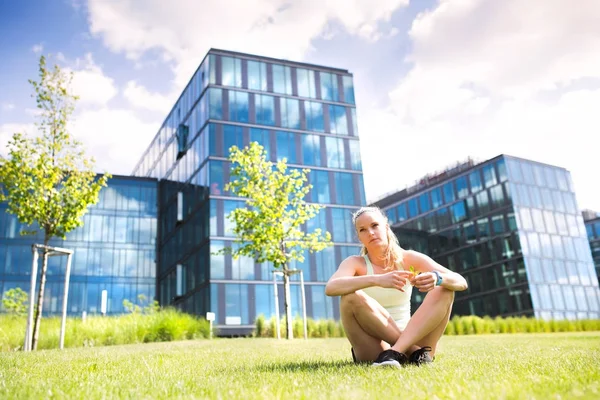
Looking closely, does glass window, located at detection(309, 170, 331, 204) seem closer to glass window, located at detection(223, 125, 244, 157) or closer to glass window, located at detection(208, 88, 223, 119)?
glass window, located at detection(223, 125, 244, 157)

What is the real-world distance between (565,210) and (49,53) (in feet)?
158

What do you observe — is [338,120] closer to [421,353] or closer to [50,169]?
[50,169]

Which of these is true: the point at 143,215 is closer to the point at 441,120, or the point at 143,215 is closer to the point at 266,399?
the point at 441,120

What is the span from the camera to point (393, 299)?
467cm

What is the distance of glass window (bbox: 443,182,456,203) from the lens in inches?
2084

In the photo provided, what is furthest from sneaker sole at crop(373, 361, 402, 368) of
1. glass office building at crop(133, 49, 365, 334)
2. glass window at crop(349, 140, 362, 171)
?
glass window at crop(349, 140, 362, 171)

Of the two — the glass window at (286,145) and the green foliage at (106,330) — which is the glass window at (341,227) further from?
the green foliage at (106,330)

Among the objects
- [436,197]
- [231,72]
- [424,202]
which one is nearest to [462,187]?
[436,197]

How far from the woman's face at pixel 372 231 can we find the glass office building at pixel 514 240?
43.5m

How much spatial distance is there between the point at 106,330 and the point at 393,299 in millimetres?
14082

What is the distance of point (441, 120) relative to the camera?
63.8ft

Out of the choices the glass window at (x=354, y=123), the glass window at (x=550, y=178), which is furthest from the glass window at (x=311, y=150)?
the glass window at (x=550, y=178)

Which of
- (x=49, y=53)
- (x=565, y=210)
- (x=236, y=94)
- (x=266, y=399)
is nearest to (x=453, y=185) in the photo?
(x=565, y=210)

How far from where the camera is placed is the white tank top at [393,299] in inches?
182
